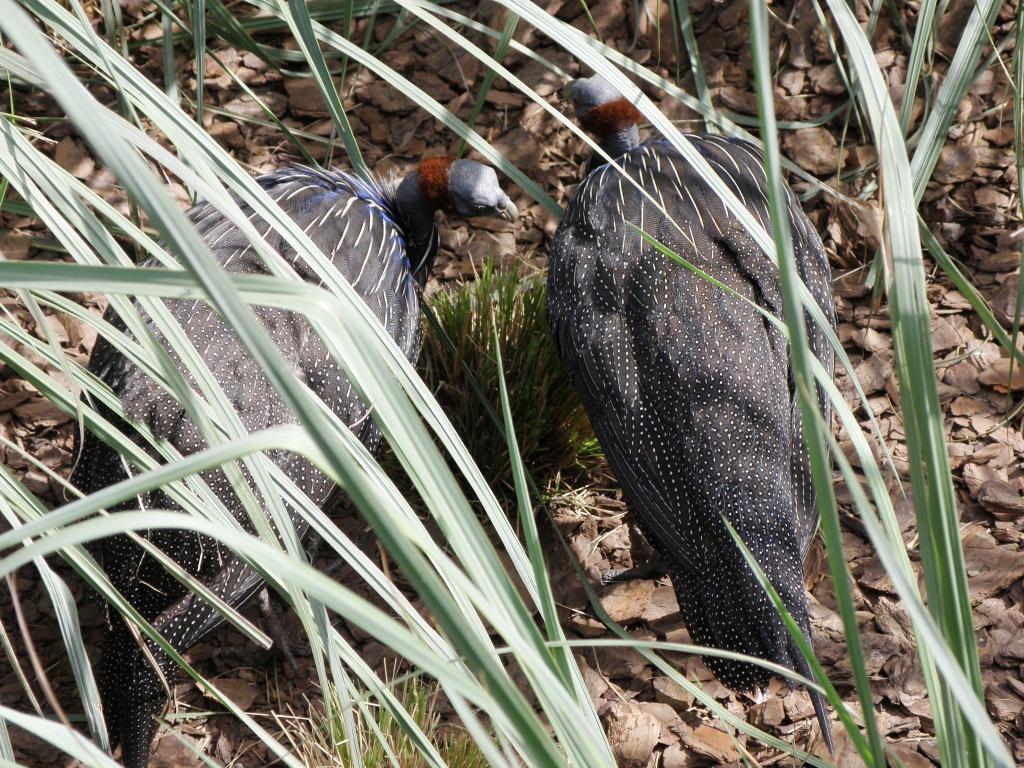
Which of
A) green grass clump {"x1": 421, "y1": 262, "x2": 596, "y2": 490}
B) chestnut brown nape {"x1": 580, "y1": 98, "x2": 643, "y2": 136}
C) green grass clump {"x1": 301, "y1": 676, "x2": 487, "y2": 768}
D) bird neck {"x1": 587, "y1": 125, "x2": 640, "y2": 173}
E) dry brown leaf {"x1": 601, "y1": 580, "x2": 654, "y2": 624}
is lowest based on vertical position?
dry brown leaf {"x1": 601, "y1": 580, "x2": 654, "y2": 624}

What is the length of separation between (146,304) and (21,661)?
1793 millimetres

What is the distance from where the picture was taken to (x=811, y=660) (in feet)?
3.19

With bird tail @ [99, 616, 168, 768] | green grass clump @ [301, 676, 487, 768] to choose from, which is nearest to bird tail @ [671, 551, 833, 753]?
green grass clump @ [301, 676, 487, 768]

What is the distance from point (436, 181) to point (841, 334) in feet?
3.91

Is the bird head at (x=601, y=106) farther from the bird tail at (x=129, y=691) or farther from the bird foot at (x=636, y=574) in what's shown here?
the bird tail at (x=129, y=691)

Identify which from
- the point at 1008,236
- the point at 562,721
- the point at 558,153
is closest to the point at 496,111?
the point at 558,153

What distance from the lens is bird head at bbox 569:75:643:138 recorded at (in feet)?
9.44

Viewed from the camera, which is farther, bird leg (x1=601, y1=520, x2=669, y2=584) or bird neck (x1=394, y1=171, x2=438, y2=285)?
bird neck (x1=394, y1=171, x2=438, y2=285)

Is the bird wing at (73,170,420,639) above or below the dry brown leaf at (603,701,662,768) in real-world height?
above

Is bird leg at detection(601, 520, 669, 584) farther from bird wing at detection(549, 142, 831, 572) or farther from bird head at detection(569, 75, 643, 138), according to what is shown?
bird head at detection(569, 75, 643, 138)

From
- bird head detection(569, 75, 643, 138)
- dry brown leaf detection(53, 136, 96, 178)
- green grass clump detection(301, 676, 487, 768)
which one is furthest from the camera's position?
dry brown leaf detection(53, 136, 96, 178)

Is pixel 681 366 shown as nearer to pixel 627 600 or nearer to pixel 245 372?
pixel 627 600

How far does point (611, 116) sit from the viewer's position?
9.48ft

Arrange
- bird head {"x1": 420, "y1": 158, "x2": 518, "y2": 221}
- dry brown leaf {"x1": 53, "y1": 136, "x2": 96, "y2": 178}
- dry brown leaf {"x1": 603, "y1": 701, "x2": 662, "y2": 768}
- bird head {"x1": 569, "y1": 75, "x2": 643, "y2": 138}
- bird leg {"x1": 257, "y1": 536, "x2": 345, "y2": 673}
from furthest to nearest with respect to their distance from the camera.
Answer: dry brown leaf {"x1": 53, "y1": 136, "x2": 96, "y2": 178} < bird head {"x1": 569, "y1": 75, "x2": 643, "y2": 138} < bird head {"x1": 420, "y1": 158, "x2": 518, "y2": 221} < bird leg {"x1": 257, "y1": 536, "x2": 345, "y2": 673} < dry brown leaf {"x1": 603, "y1": 701, "x2": 662, "y2": 768}
